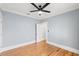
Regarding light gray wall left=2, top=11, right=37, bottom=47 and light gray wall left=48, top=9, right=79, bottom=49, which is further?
light gray wall left=2, top=11, right=37, bottom=47

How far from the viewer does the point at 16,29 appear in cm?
387

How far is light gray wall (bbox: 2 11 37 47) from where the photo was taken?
131 inches

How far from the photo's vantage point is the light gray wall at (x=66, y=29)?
3076 millimetres

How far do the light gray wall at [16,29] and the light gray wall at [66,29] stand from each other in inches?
64.1

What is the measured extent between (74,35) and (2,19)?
359cm

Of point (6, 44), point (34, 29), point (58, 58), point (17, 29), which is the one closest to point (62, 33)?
point (34, 29)

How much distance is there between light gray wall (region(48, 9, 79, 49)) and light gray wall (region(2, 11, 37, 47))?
5.35 ft

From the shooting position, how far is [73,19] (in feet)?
10.4

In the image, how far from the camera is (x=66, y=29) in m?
3.48

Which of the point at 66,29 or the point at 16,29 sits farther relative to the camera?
the point at 16,29

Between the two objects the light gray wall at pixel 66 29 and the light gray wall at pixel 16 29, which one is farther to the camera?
the light gray wall at pixel 16 29

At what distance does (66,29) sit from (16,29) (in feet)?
9.40

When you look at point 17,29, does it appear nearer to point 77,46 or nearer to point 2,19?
point 2,19

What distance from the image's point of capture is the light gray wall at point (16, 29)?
333cm
